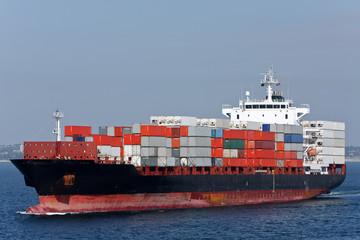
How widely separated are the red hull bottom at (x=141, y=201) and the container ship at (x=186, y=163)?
79mm

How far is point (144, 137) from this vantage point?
5653cm

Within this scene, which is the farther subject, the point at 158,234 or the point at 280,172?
the point at 280,172

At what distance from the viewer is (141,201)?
2185 inches

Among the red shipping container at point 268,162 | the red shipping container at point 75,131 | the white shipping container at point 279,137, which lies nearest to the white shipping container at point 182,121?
the red shipping container at point 268,162

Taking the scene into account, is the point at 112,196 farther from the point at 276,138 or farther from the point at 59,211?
the point at 276,138

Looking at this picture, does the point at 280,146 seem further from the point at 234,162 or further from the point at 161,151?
the point at 161,151

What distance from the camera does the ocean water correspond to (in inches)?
1825

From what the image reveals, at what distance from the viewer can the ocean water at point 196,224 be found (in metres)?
46.3

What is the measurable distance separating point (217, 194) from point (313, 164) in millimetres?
17258

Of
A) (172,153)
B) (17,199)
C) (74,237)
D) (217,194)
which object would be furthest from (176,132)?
(17,199)

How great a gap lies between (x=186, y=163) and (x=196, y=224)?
9.55 m

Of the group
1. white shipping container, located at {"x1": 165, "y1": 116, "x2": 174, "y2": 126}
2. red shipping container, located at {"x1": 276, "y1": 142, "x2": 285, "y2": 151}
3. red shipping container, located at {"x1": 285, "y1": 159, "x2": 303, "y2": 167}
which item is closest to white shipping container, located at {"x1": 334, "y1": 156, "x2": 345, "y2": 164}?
red shipping container, located at {"x1": 285, "y1": 159, "x2": 303, "y2": 167}

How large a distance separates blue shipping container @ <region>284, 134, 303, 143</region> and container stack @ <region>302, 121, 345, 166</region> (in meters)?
4.27

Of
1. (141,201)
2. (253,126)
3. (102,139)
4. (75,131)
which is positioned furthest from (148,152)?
(253,126)
